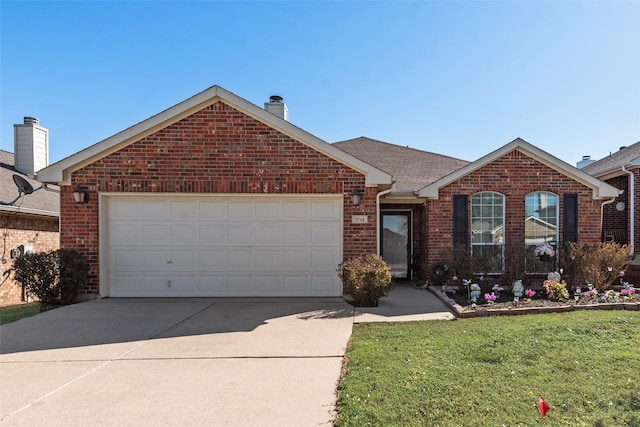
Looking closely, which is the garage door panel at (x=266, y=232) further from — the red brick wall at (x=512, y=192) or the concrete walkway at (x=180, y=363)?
the red brick wall at (x=512, y=192)

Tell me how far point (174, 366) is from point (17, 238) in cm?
995

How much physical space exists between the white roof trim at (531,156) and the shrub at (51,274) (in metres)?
7.96

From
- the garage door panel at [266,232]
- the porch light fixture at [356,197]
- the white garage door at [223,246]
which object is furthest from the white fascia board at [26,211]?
the porch light fixture at [356,197]

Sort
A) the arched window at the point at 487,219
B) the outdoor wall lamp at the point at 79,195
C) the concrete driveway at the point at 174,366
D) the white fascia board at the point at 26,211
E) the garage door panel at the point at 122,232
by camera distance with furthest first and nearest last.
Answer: the white fascia board at the point at 26,211 < the arched window at the point at 487,219 < the garage door panel at the point at 122,232 < the outdoor wall lamp at the point at 79,195 < the concrete driveway at the point at 174,366

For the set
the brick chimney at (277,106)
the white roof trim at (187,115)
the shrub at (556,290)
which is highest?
the brick chimney at (277,106)

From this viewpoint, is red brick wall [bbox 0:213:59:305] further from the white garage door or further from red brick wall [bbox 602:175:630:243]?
red brick wall [bbox 602:175:630:243]

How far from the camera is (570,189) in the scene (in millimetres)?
10383

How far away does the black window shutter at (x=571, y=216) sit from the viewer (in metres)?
10.4

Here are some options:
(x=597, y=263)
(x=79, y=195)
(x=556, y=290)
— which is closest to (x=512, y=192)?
(x=597, y=263)

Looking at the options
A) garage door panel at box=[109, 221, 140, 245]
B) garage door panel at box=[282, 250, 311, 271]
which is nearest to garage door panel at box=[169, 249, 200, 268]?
garage door panel at box=[109, 221, 140, 245]

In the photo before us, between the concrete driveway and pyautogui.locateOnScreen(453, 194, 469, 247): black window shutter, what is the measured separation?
4325 millimetres

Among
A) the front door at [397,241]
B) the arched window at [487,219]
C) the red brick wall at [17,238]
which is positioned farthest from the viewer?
the front door at [397,241]

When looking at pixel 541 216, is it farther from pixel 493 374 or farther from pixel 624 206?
pixel 493 374

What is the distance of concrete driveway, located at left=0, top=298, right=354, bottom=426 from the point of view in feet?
11.7
